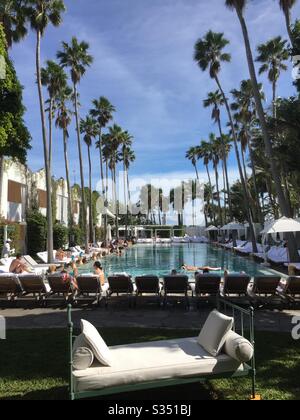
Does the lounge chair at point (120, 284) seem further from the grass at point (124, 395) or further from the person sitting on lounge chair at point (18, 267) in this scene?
the person sitting on lounge chair at point (18, 267)

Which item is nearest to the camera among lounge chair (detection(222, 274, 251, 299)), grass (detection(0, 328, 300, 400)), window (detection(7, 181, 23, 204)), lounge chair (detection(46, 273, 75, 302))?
grass (detection(0, 328, 300, 400))

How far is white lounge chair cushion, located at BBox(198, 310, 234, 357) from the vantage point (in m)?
4.82

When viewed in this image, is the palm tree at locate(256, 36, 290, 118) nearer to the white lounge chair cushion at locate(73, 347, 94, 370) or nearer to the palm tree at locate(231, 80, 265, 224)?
the palm tree at locate(231, 80, 265, 224)

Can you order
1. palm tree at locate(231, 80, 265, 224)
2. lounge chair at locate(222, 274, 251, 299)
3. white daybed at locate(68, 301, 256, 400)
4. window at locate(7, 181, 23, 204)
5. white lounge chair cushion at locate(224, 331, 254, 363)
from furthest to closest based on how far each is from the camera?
palm tree at locate(231, 80, 265, 224)
window at locate(7, 181, 23, 204)
lounge chair at locate(222, 274, 251, 299)
white lounge chair cushion at locate(224, 331, 254, 363)
white daybed at locate(68, 301, 256, 400)

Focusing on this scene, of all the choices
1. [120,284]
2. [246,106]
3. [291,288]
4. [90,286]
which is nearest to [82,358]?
[90,286]

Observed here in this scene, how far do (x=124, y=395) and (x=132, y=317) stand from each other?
14.6 ft

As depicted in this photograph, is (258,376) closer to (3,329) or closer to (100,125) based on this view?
(3,329)

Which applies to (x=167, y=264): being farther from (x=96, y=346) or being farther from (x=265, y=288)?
(x=96, y=346)

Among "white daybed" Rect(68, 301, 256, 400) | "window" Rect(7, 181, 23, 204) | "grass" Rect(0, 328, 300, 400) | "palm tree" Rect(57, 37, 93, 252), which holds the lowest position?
"grass" Rect(0, 328, 300, 400)

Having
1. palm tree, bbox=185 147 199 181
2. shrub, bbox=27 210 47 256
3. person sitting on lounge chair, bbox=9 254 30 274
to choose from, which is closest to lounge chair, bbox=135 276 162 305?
person sitting on lounge chair, bbox=9 254 30 274

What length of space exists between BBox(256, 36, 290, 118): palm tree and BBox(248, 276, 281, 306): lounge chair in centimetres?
2052

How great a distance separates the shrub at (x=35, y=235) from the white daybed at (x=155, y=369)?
78.0ft

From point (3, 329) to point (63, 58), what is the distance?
27231 mm

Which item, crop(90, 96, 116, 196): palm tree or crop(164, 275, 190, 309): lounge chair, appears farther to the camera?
crop(90, 96, 116, 196): palm tree
